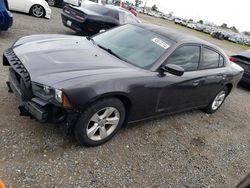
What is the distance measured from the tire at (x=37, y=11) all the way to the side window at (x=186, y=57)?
8223mm

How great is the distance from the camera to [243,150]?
434 cm

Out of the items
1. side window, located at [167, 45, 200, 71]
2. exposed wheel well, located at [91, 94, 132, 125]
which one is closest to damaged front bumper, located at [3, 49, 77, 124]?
exposed wheel well, located at [91, 94, 132, 125]

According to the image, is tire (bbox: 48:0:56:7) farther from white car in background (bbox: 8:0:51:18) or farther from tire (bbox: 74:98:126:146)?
tire (bbox: 74:98:126:146)

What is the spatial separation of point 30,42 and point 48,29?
231 inches

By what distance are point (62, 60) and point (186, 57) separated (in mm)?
1989

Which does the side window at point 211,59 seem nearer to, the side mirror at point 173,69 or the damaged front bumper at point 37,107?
the side mirror at point 173,69

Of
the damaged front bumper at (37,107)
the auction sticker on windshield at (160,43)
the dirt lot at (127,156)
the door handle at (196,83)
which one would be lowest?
the dirt lot at (127,156)

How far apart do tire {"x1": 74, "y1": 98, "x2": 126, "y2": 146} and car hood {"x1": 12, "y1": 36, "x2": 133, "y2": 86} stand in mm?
400

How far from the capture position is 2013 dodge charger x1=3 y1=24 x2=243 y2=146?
9.16 ft

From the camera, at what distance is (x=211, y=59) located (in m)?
4.66

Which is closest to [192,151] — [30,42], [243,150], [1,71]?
[243,150]

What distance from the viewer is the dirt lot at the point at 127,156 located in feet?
8.97

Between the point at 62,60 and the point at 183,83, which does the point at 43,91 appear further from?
the point at 183,83

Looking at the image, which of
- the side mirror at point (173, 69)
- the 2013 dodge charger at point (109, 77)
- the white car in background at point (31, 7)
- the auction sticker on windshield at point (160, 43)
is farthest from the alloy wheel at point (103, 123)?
the white car in background at point (31, 7)
